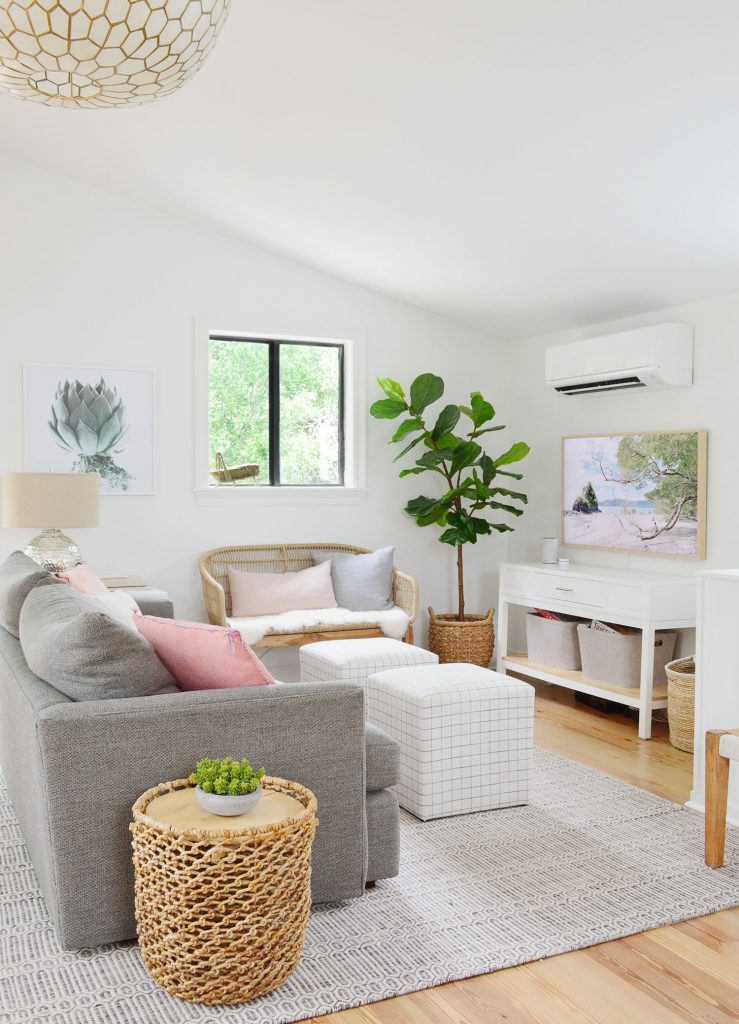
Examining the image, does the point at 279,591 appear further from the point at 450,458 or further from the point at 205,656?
the point at 205,656

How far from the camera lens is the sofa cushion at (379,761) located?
2.58 metres

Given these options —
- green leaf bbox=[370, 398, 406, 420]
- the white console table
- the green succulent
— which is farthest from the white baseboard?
green leaf bbox=[370, 398, 406, 420]

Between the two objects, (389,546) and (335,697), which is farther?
(389,546)

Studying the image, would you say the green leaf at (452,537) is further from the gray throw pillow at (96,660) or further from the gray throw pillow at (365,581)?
the gray throw pillow at (96,660)

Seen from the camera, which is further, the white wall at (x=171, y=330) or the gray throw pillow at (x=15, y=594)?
the white wall at (x=171, y=330)

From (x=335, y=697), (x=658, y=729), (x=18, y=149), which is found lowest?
(x=658, y=729)

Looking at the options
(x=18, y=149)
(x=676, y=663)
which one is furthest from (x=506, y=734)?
(x=18, y=149)

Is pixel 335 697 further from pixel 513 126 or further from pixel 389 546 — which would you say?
pixel 389 546

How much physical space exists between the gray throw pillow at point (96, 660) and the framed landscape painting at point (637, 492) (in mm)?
3034

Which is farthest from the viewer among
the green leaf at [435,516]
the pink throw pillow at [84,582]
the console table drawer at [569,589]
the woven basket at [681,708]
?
the green leaf at [435,516]

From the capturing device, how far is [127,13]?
4.56ft

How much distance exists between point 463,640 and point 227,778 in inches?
137

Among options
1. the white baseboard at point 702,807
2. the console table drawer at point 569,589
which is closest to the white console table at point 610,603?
the console table drawer at point 569,589

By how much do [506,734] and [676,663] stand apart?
135 centimetres
